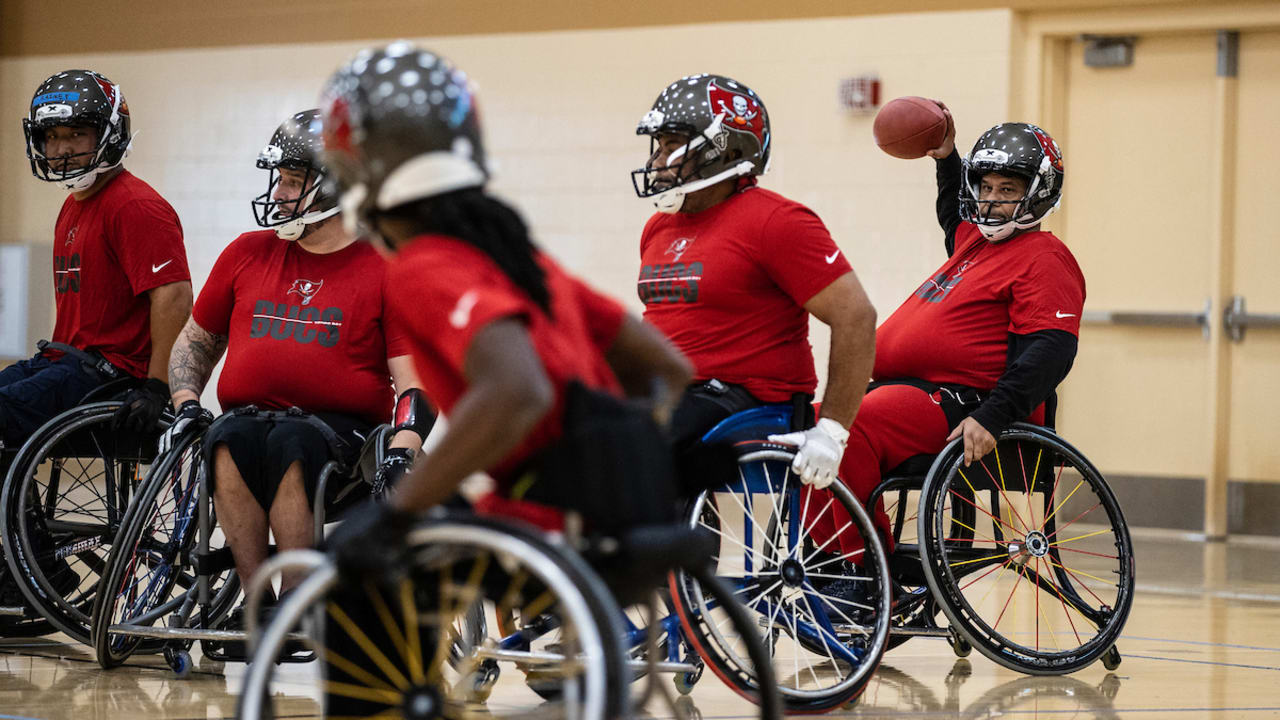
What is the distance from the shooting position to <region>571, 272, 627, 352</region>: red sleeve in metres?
2.02

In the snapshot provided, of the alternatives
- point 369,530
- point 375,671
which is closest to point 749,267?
point 375,671

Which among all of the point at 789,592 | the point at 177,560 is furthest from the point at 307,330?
the point at 789,592

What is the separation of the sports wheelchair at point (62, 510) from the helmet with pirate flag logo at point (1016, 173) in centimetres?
230

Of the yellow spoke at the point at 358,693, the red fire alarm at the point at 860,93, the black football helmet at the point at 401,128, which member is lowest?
the yellow spoke at the point at 358,693

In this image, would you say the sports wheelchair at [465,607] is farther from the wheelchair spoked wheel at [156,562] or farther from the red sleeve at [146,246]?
the red sleeve at [146,246]

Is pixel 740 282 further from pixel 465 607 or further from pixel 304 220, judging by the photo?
pixel 465 607

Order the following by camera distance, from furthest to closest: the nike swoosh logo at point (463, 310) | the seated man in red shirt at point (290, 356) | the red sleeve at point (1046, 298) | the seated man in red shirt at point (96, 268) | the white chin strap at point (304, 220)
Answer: the seated man in red shirt at point (96, 268), the red sleeve at point (1046, 298), the white chin strap at point (304, 220), the seated man in red shirt at point (290, 356), the nike swoosh logo at point (463, 310)

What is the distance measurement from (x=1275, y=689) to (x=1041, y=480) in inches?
29.9

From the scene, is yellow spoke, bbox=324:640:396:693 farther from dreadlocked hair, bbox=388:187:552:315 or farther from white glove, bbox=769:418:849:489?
white glove, bbox=769:418:849:489

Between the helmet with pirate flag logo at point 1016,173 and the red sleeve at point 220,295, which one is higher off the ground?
the helmet with pirate flag logo at point 1016,173

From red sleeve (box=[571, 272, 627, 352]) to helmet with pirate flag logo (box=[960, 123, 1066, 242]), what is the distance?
2.21m

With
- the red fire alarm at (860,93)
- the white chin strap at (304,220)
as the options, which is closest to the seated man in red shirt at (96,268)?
the white chin strap at (304,220)

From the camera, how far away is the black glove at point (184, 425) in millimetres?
3488

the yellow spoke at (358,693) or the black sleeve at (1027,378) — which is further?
the black sleeve at (1027,378)
